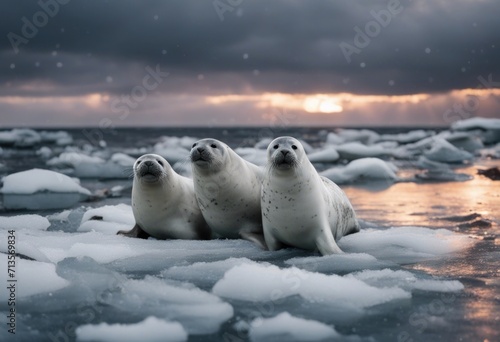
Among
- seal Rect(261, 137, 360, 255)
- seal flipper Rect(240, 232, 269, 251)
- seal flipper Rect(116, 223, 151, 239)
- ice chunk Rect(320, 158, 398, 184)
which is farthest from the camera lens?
ice chunk Rect(320, 158, 398, 184)

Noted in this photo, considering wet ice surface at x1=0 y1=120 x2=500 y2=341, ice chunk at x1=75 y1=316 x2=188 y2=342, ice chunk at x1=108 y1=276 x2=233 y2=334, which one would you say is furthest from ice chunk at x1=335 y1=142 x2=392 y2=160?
ice chunk at x1=75 y1=316 x2=188 y2=342

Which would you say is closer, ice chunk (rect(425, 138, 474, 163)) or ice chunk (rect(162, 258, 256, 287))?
ice chunk (rect(162, 258, 256, 287))

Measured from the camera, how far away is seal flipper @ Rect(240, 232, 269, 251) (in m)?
5.14

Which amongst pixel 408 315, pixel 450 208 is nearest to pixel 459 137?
pixel 450 208

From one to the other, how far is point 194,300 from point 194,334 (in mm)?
509

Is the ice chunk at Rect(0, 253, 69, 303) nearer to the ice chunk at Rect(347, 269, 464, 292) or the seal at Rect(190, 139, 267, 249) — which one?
the seal at Rect(190, 139, 267, 249)

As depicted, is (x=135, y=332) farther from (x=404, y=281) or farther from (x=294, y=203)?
(x=294, y=203)

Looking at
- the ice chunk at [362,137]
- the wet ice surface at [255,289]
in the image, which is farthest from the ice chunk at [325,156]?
the ice chunk at [362,137]

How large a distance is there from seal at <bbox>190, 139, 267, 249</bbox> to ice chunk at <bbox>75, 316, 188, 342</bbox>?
212cm

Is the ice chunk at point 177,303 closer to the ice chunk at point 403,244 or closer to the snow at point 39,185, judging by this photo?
the ice chunk at point 403,244

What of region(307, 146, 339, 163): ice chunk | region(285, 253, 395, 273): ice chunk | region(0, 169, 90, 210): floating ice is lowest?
region(285, 253, 395, 273): ice chunk

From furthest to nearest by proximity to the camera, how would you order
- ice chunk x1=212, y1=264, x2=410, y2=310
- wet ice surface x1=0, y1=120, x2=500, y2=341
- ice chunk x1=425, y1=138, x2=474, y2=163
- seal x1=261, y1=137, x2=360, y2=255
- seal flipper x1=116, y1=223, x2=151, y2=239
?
1. ice chunk x1=425, y1=138, x2=474, y2=163
2. seal flipper x1=116, y1=223, x2=151, y2=239
3. seal x1=261, y1=137, x2=360, y2=255
4. ice chunk x1=212, y1=264, x2=410, y2=310
5. wet ice surface x1=0, y1=120, x2=500, y2=341

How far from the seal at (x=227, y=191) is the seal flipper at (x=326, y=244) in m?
0.53

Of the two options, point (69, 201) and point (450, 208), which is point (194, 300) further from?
point (69, 201)
